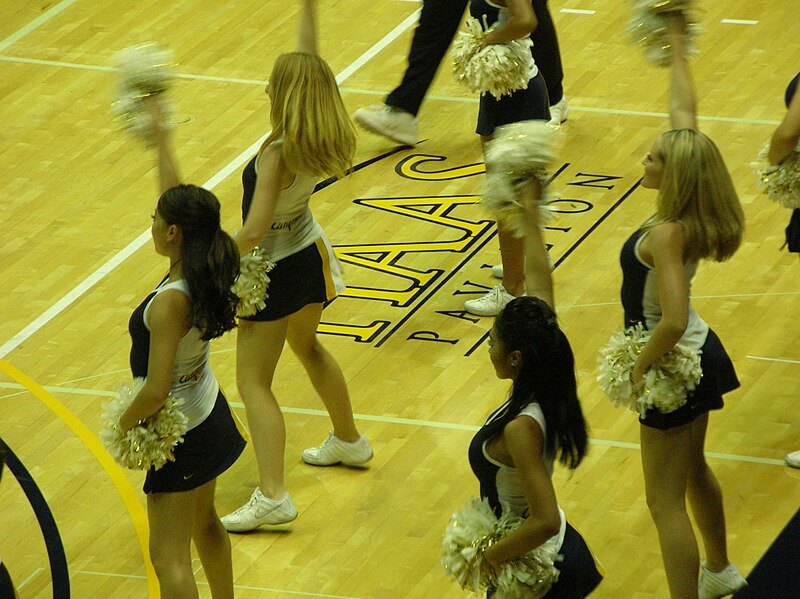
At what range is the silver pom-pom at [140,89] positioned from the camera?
4.95 m

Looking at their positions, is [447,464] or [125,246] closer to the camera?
[447,464]

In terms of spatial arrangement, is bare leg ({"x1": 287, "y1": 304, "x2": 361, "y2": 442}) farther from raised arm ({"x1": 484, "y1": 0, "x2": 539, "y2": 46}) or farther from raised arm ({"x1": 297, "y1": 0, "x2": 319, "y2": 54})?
raised arm ({"x1": 484, "y1": 0, "x2": 539, "y2": 46})

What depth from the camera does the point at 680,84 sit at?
16.8ft

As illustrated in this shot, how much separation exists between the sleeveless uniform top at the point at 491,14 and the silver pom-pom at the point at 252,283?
2.11 metres

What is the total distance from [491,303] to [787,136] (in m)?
1.99

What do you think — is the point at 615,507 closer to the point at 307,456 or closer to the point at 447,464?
the point at 447,464

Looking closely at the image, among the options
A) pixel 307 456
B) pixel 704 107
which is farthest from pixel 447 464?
pixel 704 107

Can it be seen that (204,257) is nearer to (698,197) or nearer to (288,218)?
(288,218)

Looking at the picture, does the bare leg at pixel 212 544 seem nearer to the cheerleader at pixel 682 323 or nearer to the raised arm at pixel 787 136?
the cheerleader at pixel 682 323

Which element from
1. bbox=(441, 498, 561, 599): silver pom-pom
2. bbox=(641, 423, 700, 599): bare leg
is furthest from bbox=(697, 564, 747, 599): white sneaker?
bbox=(441, 498, 561, 599): silver pom-pom

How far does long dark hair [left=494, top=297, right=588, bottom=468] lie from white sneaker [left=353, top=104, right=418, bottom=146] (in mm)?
4720

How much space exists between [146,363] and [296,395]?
201 centimetres

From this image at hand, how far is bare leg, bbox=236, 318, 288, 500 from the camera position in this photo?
5.49 m

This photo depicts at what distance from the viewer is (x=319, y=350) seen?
5691 millimetres
